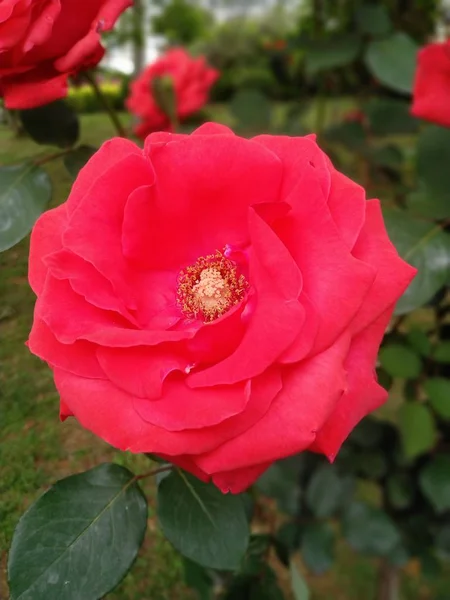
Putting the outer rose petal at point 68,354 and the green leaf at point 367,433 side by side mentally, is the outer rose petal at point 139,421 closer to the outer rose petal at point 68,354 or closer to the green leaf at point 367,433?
the outer rose petal at point 68,354

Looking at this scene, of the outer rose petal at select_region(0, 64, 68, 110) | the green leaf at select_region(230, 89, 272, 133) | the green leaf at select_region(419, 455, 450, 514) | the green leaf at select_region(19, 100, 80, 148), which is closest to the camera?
the outer rose petal at select_region(0, 64, 68, 110)

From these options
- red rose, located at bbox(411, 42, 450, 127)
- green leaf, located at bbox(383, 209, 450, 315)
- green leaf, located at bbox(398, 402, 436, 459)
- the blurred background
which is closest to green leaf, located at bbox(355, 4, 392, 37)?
the blurred background

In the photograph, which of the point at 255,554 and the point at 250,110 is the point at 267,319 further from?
the point at 250,110

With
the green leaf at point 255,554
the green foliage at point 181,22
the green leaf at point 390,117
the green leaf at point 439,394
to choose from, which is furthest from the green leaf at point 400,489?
the green foliage at point 181,22

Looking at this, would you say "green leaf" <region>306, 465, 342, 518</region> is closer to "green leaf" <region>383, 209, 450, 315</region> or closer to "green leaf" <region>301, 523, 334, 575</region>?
"green leaf" <region>301, 523, 334, 575</region>

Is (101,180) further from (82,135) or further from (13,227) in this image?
(82,135)

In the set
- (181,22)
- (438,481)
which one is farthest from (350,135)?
(181,22)

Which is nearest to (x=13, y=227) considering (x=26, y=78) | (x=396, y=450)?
(x=26, y=78)
